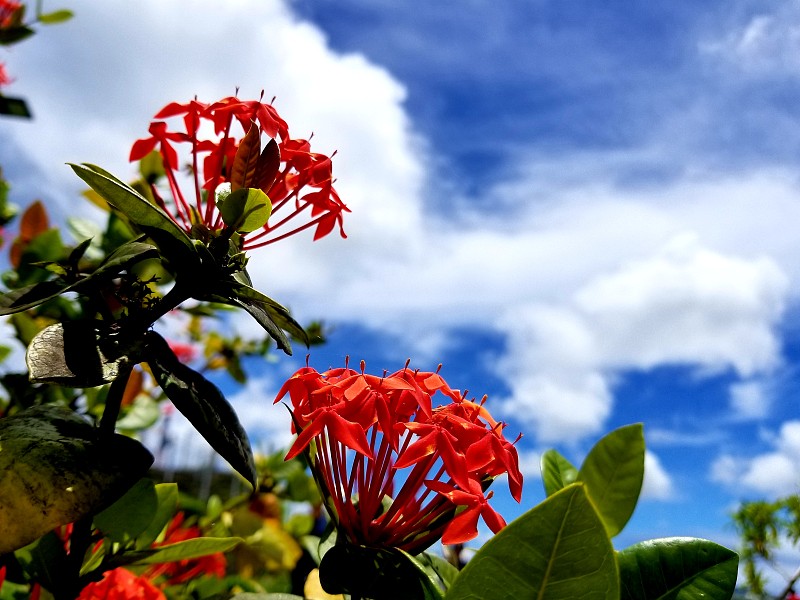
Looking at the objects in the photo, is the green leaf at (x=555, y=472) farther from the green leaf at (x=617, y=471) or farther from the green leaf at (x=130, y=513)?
the green leaf at (x=130, y=513)

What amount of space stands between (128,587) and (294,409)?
46cm

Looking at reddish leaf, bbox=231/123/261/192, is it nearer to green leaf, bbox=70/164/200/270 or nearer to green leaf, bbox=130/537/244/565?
green leaf, bbox=70/164/200/270

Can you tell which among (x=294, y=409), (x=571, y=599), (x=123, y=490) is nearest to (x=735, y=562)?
(x=571, y=599)

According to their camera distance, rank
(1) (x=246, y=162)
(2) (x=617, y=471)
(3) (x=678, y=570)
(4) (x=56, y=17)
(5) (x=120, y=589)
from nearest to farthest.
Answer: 1. (3) (x=678, y=570)
2. (1) (x=246, y=162)
3. (2) (x=617, y=471)
4. (5) (x=120, y=589)
5. (4) (x=56, y=17)

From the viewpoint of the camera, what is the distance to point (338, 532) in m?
0.94

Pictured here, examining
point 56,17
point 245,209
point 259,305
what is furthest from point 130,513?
point 56,17

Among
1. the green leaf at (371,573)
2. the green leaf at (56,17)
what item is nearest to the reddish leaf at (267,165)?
the green leaf at (371,573)

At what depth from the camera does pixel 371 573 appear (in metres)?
0.89

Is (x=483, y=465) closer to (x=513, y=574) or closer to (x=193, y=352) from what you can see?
(x=513, y=574)

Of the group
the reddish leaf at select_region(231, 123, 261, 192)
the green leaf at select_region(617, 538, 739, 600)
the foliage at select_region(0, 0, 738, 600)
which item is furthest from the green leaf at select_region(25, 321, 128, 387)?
the green leaf at select_region(617, 538, 739, 600)

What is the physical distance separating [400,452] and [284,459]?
0.49 feet

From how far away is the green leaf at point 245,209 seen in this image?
2.82ft

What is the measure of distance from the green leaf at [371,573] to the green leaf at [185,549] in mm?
253

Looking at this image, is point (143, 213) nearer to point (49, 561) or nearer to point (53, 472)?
point (53, 472)
